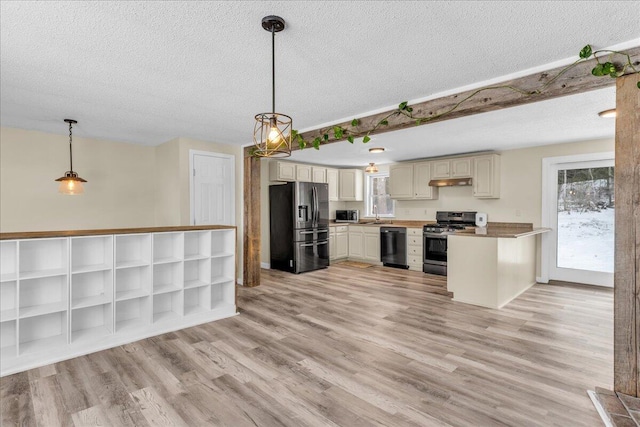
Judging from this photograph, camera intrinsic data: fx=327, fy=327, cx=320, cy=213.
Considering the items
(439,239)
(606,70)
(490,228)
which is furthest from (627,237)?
(439,239)

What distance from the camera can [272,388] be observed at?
7.51 ft

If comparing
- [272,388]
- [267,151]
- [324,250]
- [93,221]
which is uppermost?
[267,151]

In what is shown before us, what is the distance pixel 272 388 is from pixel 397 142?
388 cm

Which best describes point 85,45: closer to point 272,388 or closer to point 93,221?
point 272,388

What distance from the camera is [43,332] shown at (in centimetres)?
287

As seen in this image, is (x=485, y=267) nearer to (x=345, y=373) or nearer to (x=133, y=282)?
(x=345, y=373)

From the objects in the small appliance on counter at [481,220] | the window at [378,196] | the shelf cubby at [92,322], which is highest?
the window at [378,196]

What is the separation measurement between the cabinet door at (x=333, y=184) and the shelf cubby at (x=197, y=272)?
400 centimetres

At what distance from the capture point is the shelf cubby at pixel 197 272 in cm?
372

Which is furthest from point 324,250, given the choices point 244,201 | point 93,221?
point 93,221

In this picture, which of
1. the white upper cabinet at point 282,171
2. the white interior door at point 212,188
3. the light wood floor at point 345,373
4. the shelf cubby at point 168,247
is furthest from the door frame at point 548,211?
the shelf cubby at point 168,247

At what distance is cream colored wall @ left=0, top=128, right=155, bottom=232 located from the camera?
4.12 metres

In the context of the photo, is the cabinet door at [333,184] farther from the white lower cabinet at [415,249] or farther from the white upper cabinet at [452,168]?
the white upper cabinet at [452,168]

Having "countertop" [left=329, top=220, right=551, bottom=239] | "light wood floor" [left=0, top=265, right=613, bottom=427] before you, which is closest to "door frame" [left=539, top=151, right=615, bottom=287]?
"countertop" [left=329, top=220, right=551, bottom=239]
